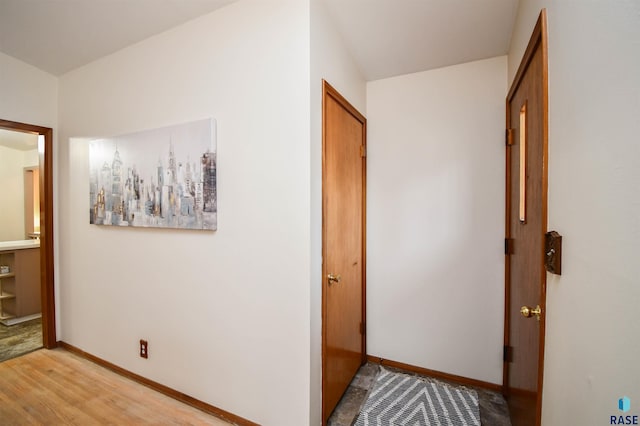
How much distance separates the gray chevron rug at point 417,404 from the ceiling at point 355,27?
2503 mm

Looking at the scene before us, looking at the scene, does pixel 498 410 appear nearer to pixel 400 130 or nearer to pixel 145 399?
pixel 400 130

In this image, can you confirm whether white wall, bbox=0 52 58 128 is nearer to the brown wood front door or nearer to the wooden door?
the wooden door

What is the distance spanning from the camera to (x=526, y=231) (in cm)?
136

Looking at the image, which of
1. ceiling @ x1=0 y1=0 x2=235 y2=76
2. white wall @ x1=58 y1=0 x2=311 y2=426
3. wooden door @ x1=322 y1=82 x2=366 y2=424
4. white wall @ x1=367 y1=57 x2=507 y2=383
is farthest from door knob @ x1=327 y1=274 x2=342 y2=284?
ceiling @ x1=0 y1=0 x2=235 y2=76

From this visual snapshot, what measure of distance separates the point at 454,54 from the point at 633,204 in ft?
6.25

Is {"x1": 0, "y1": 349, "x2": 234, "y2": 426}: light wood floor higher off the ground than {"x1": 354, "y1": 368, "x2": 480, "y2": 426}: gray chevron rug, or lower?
higher

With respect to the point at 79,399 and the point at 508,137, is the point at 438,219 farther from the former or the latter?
the point at 79,399

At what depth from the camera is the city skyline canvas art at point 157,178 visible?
169 centimetres

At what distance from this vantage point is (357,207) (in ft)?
7.21

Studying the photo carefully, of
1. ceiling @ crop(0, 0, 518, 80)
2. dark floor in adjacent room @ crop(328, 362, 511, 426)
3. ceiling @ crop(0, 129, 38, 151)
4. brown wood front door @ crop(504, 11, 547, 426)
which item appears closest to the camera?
brown wood front door @ crop(504, 11, 547, 426)

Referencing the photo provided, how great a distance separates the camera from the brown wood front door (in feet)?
3.33

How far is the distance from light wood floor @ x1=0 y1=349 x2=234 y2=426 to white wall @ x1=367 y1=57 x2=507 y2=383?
1562 millimetres

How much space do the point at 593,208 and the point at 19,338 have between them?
4.55m

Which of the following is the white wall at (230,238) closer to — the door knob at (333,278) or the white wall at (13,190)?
the door knob at (333,278)
